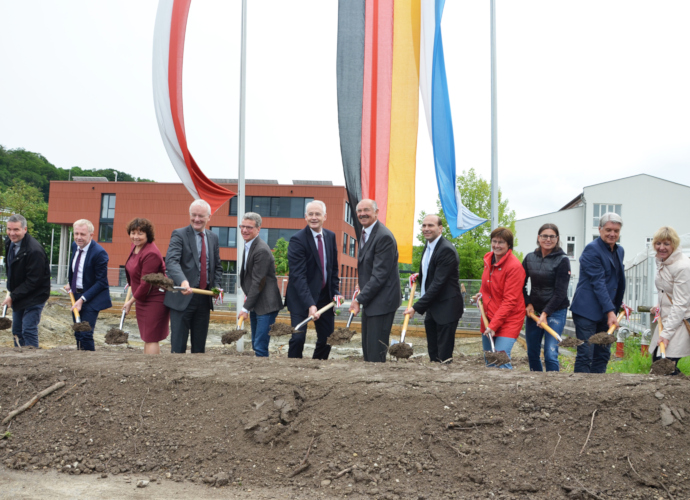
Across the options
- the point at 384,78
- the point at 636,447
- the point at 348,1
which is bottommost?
the point at 636,447

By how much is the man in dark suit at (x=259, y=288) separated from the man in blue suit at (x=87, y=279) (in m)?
1.61

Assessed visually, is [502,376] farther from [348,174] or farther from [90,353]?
[348,174]

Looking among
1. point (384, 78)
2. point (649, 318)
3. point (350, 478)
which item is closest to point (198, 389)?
point (350, 478)

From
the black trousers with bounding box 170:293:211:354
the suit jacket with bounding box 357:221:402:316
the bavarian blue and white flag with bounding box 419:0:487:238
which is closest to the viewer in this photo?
the suit jacket with bounding box 357:221:402:316

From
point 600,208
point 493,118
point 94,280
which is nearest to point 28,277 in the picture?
point 94,280

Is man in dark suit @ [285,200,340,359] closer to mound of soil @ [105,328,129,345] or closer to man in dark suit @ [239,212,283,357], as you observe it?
man in dark suit @ [239,212,283,357]

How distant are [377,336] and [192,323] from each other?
1872mm

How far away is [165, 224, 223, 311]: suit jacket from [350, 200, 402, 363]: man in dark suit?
1.62 metres

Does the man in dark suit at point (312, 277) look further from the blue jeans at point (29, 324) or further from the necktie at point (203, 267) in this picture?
the blue jeans at point (29, 324)

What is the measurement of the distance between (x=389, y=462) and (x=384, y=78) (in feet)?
19.5

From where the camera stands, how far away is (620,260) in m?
4.46

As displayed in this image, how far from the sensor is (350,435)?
2.86 metres

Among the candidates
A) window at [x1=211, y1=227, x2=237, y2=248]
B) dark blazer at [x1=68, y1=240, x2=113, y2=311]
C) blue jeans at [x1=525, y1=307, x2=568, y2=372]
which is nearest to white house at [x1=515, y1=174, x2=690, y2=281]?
window at [x1=211, y1=227, x2=237, y2=248]

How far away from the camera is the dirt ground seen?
2557 millimetres
